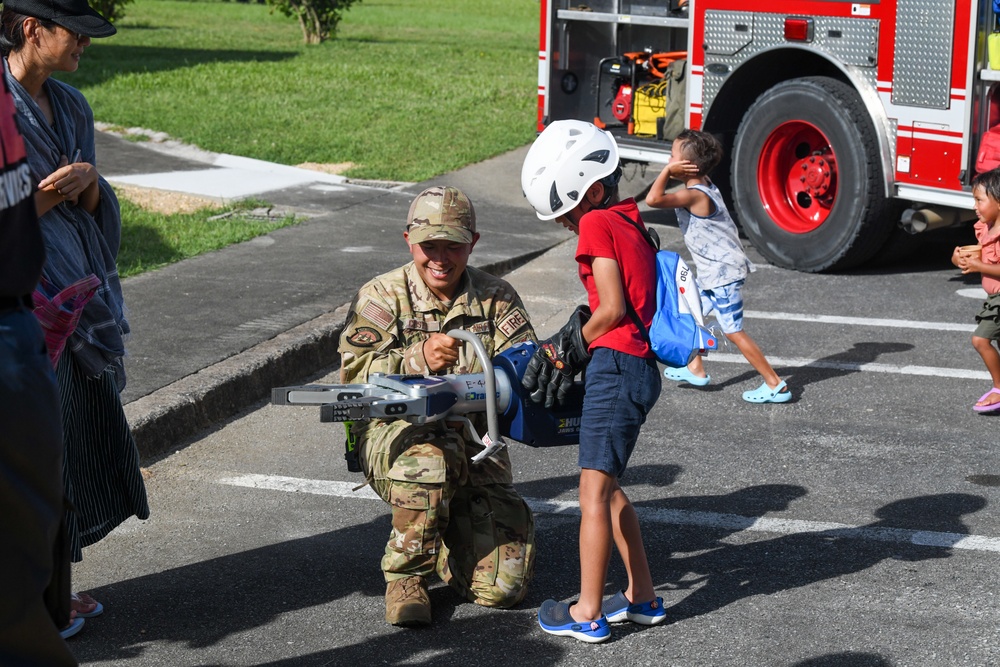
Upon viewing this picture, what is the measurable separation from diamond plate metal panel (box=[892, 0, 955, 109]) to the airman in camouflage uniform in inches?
171

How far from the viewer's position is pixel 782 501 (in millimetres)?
4926

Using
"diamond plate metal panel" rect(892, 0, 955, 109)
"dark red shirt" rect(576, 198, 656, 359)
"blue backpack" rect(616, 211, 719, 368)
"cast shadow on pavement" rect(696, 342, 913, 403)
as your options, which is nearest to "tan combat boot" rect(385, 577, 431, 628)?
"dark red shirt" rect(576, 198, 656, 359)

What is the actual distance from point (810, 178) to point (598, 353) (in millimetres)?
5217

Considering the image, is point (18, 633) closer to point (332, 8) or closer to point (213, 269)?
point (213, 269)

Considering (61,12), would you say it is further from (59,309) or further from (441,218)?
(441,218)

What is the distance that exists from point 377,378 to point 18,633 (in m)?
1.49

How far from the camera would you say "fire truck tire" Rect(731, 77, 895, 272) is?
8.14m

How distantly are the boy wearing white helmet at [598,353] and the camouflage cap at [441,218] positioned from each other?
0.91 ft

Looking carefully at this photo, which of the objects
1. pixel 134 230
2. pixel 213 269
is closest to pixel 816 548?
pixel 213 269

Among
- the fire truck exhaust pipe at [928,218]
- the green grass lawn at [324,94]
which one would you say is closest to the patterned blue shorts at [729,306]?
the fire truck exhaust pipe at [928,218]

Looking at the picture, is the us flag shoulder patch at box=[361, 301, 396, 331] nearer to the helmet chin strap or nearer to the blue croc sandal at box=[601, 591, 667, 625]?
the helmet chin strap

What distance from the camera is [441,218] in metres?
4.02

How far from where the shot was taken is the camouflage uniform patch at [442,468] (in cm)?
396

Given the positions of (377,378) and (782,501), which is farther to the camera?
(782,501)
